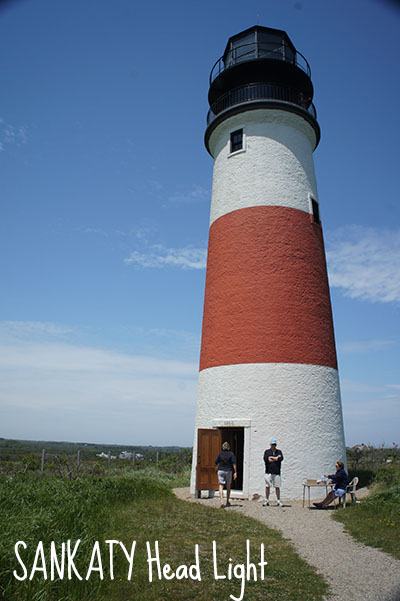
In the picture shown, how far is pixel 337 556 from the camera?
658 cm

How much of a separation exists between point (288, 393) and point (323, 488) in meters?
2.84

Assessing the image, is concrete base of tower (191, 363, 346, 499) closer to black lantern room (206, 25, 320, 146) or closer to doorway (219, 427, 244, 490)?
doorway (219, 427, 244, 490)

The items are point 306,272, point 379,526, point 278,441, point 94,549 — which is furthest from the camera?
point 306,272

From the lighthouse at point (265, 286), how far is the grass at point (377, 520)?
8.07 ft

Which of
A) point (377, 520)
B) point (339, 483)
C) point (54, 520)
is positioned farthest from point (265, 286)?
point (54, 520)

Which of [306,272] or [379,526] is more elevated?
[306,272]

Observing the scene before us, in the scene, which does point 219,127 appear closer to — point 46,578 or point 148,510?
point 148,510

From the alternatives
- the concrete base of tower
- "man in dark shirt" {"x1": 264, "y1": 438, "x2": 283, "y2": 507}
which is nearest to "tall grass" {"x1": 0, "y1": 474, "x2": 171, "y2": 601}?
"man in dark shirt" {"x1": 264, "y1": 438, "x2": 283, "y2": 507}

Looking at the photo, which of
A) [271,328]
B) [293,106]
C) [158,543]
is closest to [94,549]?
[158,543]

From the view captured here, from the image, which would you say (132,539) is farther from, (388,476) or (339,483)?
(388,476)

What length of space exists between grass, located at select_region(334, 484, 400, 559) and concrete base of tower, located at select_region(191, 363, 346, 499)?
6.49 feet

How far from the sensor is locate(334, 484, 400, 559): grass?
7309 millimetres

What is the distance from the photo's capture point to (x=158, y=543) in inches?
262

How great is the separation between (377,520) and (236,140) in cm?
1257
